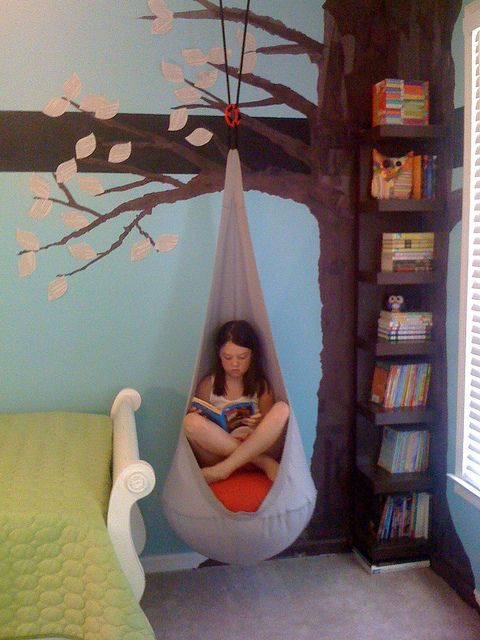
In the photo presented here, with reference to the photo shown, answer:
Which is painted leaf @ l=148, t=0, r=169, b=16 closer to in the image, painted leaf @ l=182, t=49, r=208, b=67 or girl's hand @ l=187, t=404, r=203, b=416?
painted leaf @ l=182, t=49, r=208, b=67

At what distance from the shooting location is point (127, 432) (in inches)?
81.1

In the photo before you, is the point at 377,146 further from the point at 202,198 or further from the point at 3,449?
the point at 3,449

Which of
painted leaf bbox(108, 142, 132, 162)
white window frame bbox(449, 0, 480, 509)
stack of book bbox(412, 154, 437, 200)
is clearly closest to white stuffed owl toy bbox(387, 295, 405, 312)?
white window frame bbox(449, 0, 480, 509)

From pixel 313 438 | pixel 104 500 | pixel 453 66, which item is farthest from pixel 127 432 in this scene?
pixel 453 66

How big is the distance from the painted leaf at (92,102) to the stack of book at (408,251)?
122 centimetres

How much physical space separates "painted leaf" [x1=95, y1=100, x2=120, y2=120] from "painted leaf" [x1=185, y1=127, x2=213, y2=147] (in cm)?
29

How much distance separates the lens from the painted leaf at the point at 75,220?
95.2 inches

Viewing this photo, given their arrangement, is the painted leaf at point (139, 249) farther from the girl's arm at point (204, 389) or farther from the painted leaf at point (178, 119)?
the girl's arm at point (204, 389)

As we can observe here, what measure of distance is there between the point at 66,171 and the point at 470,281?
1.58m

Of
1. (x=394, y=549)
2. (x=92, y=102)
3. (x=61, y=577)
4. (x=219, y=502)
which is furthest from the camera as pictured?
(x=394, y=549)

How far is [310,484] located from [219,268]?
839 mm

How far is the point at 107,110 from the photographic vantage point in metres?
2.39

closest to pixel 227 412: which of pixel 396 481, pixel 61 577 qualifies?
pixel 396 481

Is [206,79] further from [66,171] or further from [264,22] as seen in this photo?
[66,171]
